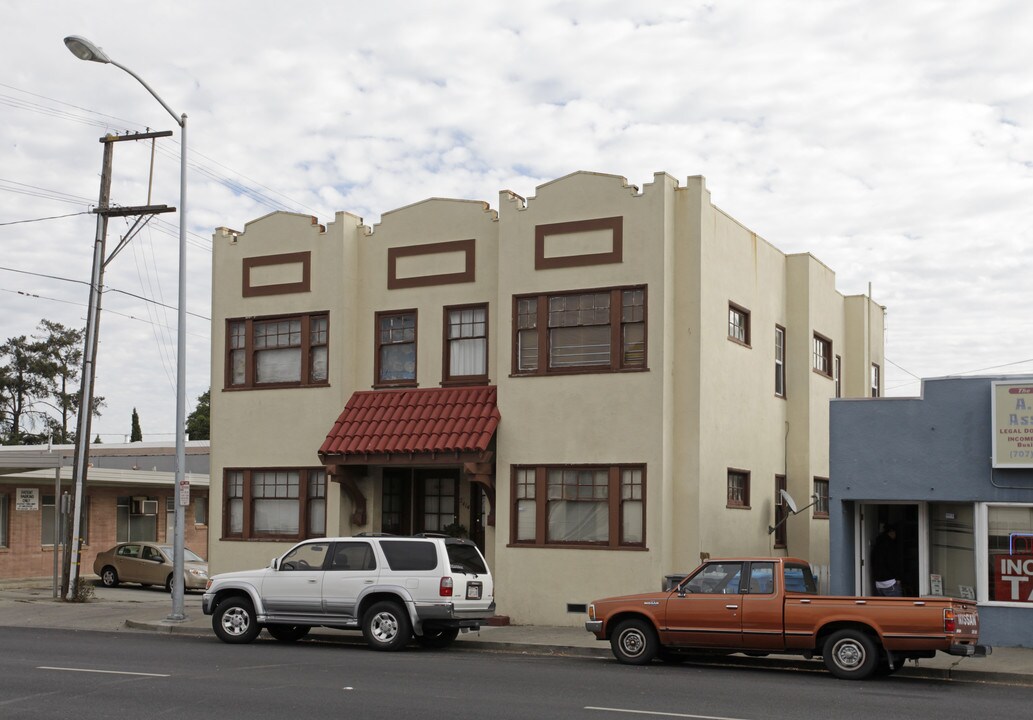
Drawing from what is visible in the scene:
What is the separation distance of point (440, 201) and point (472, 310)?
2265mm

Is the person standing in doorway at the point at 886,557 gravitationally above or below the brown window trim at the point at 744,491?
below

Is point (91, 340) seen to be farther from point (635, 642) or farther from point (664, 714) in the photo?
point (664, 714)

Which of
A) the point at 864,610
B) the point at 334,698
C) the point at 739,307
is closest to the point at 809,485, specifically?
the point at 739,307

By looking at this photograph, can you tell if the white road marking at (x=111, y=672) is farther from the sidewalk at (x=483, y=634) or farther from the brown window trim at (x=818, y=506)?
the brown window trim at (x=818, y=506)

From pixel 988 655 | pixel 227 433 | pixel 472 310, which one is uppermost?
pixel 472 310

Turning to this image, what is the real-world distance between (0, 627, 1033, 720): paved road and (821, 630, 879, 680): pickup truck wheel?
0.70ft

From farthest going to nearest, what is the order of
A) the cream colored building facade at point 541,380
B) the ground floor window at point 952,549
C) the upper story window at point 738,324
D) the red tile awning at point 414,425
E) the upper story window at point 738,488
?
the upper story window at point 738,324 → the upper story window at point 738,488 → the red tile awning at point 414,425 → the cream colored building facade at point 541,380 → the ground floor window at point 952,549

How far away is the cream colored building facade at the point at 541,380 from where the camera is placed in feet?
68.3

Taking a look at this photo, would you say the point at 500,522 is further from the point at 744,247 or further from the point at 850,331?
the point at 850,331

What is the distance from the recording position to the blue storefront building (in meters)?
17.7

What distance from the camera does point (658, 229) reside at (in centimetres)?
2075

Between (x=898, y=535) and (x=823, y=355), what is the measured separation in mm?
8034

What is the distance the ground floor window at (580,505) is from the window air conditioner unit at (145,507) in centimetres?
2367

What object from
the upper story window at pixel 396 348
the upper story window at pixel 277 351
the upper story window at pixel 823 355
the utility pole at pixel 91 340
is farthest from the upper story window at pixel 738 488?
the utility pole at pixel 91 340
